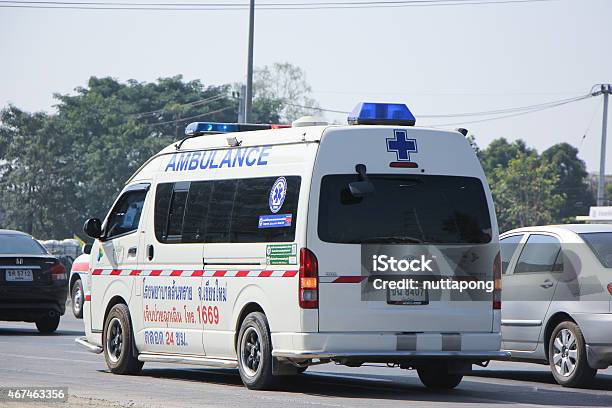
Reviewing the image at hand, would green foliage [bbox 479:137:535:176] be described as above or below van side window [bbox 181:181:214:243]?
above

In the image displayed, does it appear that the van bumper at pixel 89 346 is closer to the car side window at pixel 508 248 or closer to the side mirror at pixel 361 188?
the side mirror at pixel 361 188

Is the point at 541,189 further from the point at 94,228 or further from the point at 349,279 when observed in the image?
the point at 349,279

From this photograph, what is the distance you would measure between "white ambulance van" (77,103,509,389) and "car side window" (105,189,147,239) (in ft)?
2.61

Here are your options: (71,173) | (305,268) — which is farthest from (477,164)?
(71,173)

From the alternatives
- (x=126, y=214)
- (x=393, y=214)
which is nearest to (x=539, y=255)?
(x=393, y=214)

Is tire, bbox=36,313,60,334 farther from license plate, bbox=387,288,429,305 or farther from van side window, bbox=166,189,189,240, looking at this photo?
license plate, bbox=387,288,429,305

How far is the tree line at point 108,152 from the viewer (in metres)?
98.1

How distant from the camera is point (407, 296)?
13.7 meters

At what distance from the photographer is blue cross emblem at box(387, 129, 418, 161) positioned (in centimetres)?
1402

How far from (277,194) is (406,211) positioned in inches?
50.1

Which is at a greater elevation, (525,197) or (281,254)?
(525,197)

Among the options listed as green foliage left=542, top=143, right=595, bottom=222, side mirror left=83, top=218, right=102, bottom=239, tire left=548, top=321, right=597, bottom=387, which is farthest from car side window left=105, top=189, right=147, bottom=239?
green foliage left=542, top=143, right=595, bottom=222

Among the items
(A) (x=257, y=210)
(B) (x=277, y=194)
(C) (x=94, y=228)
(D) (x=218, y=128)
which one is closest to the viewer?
(B) (x=277, y=194)

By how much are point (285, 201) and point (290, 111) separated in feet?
351
